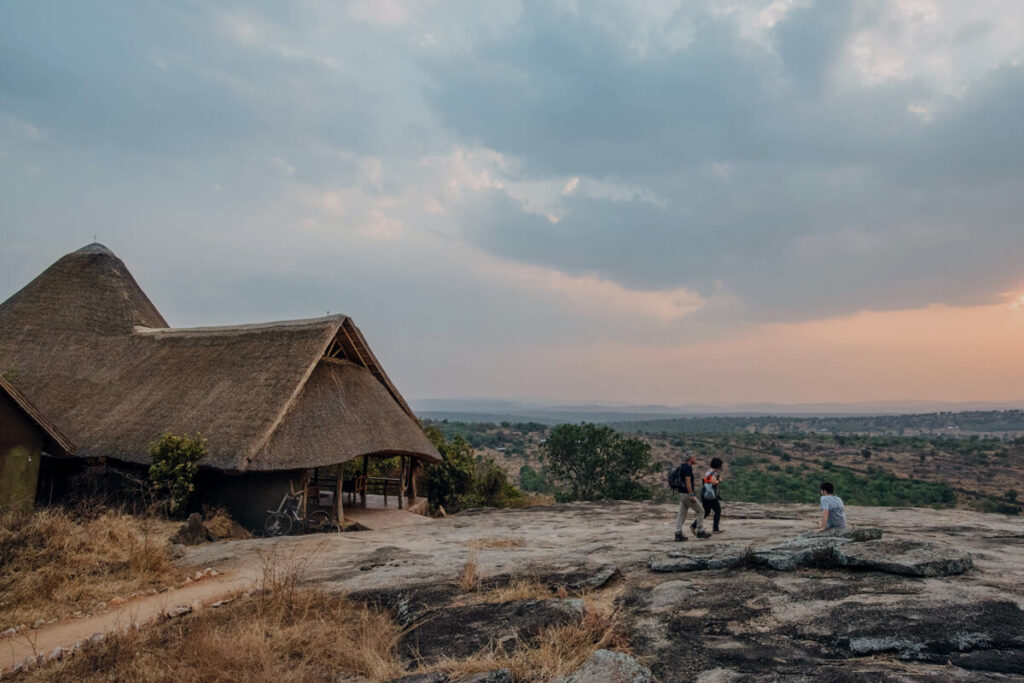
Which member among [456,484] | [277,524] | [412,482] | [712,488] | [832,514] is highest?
[712,488]

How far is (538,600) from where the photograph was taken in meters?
7.59

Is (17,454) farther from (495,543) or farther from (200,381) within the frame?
(495,543)

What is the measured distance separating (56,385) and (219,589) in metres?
15.9

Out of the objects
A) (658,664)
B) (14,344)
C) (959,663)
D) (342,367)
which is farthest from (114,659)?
(14,344)

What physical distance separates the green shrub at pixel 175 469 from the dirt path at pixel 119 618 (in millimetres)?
6488

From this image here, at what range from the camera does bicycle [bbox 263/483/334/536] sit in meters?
16.8

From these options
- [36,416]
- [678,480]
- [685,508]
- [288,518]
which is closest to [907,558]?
[678,480]

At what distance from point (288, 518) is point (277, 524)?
310 millimetres

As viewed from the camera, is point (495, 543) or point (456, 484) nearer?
point (495, 543)

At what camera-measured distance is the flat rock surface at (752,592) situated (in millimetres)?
5535

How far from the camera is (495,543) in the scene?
1320cm

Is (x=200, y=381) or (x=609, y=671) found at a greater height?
(x=200, y=381)

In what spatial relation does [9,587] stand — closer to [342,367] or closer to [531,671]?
[531,671]

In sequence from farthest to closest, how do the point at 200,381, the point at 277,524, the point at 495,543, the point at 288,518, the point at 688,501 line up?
the point at 200,381, the point at 288,518, the point at 277,524, the point at 495,543, the point at 688,501
